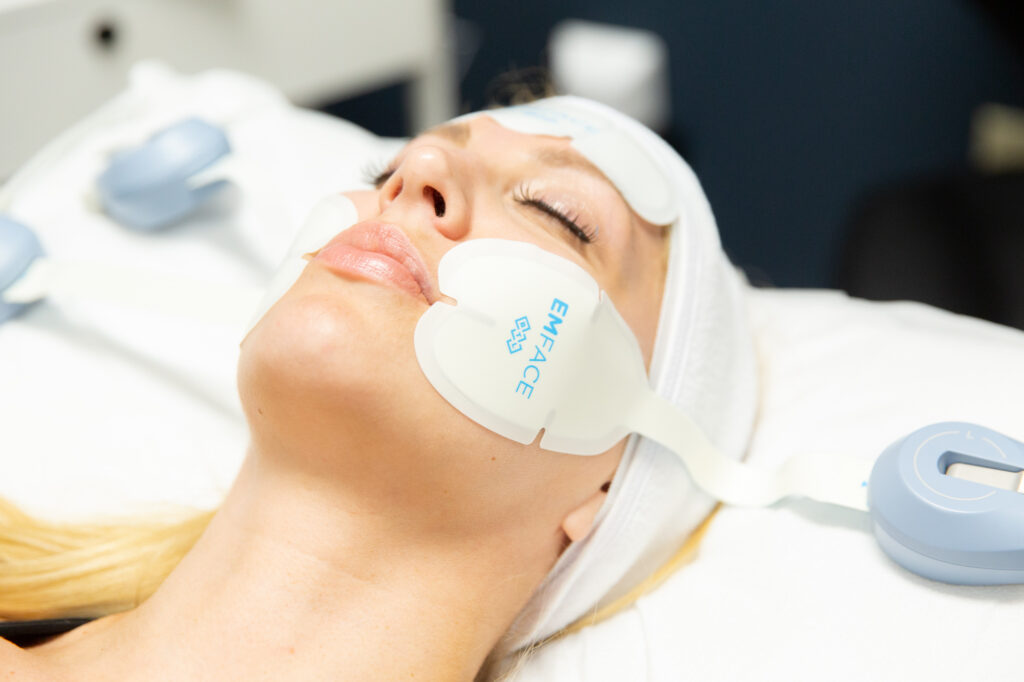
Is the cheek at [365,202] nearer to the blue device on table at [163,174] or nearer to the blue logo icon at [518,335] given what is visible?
the blue logo icon at [518,335]

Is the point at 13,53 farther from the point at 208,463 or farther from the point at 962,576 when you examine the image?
the point at 962,576

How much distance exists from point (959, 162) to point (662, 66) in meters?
0.68

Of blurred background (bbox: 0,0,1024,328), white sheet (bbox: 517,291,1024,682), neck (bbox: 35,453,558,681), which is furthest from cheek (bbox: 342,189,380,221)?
blurred background (bbox: 0,0,1024,328)

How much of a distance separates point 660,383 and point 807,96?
1.37 m

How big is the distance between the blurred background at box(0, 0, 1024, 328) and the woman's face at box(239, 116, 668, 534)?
2.24 ft

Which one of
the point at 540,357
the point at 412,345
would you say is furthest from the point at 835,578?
the point at 412,345

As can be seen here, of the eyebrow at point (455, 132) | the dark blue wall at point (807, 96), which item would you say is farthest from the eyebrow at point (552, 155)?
the dark blue wall at point (807, 96)

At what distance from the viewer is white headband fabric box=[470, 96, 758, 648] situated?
0.96 m

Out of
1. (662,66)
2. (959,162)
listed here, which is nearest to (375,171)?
(662,66)

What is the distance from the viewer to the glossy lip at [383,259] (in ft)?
2.68

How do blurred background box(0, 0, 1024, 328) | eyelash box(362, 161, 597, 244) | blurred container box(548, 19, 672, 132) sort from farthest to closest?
blurred container box(548, 19, 672, 132) → blurred background box(0, 0, 1024, 328) → eyelash box(362, 161, 597, 244)

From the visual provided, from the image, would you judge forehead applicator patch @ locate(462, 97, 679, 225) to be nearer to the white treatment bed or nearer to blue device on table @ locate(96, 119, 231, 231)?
the white treatment bed

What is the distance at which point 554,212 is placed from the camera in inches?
35.8

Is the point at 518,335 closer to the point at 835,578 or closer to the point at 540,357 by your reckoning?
the point at 540,357
